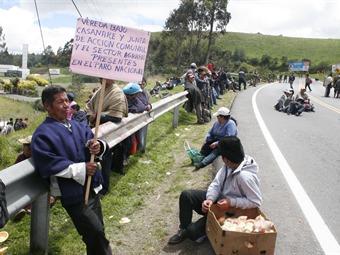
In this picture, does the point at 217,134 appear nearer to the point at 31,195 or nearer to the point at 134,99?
the point at 134,99

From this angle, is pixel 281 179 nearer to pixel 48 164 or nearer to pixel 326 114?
pixel 48 164

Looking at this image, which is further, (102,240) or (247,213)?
(247,213)

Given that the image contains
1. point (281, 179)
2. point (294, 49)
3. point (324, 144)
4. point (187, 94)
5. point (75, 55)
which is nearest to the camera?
point (75, 55)

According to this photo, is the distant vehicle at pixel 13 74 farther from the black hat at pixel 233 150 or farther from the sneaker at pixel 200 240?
the black hat at pixel 233 150

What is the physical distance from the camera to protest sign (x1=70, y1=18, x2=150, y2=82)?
4.67 metres

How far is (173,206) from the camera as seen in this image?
641 cm

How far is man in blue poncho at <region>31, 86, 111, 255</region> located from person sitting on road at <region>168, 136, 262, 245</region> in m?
1.17

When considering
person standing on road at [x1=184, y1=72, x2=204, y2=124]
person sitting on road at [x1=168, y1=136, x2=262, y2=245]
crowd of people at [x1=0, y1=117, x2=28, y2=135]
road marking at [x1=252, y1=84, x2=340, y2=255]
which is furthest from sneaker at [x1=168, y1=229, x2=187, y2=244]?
crowd of people at [x1=0, y1=117, x2=28, y2=135]

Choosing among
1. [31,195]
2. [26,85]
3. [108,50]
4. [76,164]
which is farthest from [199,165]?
[26,85]

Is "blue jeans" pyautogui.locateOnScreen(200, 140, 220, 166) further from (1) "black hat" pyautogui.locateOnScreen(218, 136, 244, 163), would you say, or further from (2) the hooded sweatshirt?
(1) "black hat" pyautogui.locateOnScreen(218, 136, 244, 163)

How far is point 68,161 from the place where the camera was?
4051 mm

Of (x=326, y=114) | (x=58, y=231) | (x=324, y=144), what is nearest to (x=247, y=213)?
(x=58, y=231)

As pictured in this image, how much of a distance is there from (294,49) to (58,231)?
158 m

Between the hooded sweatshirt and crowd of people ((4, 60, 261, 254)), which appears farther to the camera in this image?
the hooded sweatshirt
